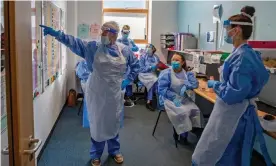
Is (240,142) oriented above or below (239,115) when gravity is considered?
below

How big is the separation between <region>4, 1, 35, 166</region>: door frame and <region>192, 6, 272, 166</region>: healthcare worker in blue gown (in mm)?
1209

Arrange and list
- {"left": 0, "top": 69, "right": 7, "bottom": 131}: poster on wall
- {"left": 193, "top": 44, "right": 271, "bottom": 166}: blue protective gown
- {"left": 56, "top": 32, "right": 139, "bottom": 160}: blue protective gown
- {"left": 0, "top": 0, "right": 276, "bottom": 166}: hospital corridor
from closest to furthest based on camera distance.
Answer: {"left": 0, "top": 0, "right": 276, "bottom": 166}: hospital corridor → {"left": 0, "top": 69, "right": 7, "bottom": 131}: poster on wall → {"left": 193, "top": 44, "right": 271, "bottom": 166}: blue protective gown → {"left": 56, "top": 32, "right": 139, "bottom": 160}: blue protective gown

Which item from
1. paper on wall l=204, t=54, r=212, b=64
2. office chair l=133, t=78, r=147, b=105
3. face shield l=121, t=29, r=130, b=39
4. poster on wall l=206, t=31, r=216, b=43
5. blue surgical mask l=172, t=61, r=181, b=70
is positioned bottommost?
office chair l=133, t=78, r=147, b=105

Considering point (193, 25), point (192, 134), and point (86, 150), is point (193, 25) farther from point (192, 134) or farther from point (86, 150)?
point (86, 150)

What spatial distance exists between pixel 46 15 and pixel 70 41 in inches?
32.6

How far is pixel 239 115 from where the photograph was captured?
1.85 metres

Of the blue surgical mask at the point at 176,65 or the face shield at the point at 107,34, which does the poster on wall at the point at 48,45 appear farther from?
the blue surgical mask at the point at 176,65

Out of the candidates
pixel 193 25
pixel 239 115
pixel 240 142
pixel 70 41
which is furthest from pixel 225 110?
pixel 193 25

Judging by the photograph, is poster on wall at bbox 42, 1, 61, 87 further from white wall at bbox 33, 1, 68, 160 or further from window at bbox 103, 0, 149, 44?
window at bbox 103, 0, 149, 44

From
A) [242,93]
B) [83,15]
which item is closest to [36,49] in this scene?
[242,93]

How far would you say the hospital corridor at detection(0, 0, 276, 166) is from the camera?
116cm

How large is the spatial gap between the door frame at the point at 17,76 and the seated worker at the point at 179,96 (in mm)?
2130

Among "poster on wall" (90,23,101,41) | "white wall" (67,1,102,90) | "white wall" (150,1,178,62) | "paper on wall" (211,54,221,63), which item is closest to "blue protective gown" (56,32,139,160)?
"paper on wall" (211,54,221,63)

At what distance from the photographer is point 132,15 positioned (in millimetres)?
6125
